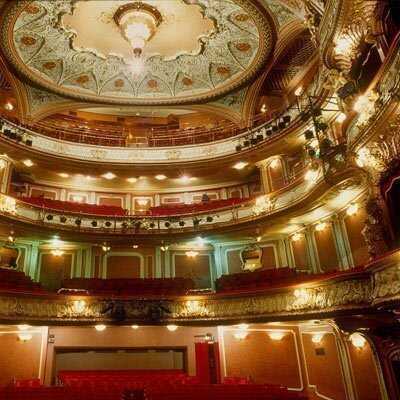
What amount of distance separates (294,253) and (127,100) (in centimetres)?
1008

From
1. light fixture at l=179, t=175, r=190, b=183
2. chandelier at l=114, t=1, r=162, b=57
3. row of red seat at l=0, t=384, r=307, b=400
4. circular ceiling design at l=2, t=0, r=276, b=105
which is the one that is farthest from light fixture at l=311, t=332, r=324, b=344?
chandelier at l=114, t=1, r=162, b=57

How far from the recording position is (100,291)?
1109cm

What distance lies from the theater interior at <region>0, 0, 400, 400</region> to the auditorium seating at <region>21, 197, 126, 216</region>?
10 centimetres

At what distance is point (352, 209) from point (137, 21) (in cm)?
963

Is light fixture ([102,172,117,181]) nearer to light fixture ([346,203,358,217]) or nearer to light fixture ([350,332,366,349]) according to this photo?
light fixture ([346,203,358,217])

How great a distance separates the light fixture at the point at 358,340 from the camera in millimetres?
8477

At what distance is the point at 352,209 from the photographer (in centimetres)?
1080

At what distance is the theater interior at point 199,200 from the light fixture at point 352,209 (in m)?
0.06

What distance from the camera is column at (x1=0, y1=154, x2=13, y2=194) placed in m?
13.4

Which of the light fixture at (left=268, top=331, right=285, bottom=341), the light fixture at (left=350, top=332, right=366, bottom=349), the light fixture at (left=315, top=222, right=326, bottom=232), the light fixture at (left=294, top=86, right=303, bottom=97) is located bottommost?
the light fixture at (left=350, top=332, right=366, bottom=349)

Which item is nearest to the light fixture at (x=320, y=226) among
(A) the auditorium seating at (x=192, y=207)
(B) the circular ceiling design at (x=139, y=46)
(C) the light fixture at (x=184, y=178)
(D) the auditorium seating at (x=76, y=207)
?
(A) the auditorium seating at (x=192, y=207)

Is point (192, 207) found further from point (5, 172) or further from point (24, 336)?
point (24, 336)

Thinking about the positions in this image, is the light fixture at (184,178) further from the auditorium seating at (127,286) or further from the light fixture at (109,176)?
the auditorium seating at (127,286)

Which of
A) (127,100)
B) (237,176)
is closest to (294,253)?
(237,176)
